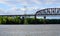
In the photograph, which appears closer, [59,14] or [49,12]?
[59,14]

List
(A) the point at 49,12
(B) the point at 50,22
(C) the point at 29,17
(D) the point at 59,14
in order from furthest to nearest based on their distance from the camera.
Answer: (A) the point at 49,12 → (D) the point at 59,14 → (C) the point at 29,17 → (B) the point at 50,22

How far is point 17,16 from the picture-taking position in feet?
33.1

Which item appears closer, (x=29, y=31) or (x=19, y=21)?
(x=29, y=31)

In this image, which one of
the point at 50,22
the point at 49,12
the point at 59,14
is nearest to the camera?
the point at 50,22

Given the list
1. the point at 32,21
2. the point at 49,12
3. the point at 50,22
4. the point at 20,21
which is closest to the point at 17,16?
the point at 20,21

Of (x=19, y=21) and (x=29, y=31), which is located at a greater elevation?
(x=29, y=31)

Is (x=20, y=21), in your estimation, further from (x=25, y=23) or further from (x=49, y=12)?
(x=49, y=12)

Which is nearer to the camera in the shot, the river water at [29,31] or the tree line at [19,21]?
the river water at [29,31]

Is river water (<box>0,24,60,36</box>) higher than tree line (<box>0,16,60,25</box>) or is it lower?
higher

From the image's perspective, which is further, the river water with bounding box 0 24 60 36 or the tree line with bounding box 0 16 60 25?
the tree line with bounding box 0 16 60 25

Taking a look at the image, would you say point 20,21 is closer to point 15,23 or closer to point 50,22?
point 15,23

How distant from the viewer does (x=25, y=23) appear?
10.0 m

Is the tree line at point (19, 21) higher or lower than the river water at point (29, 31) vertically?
lower

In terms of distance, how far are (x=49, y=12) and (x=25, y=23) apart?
2713mm
